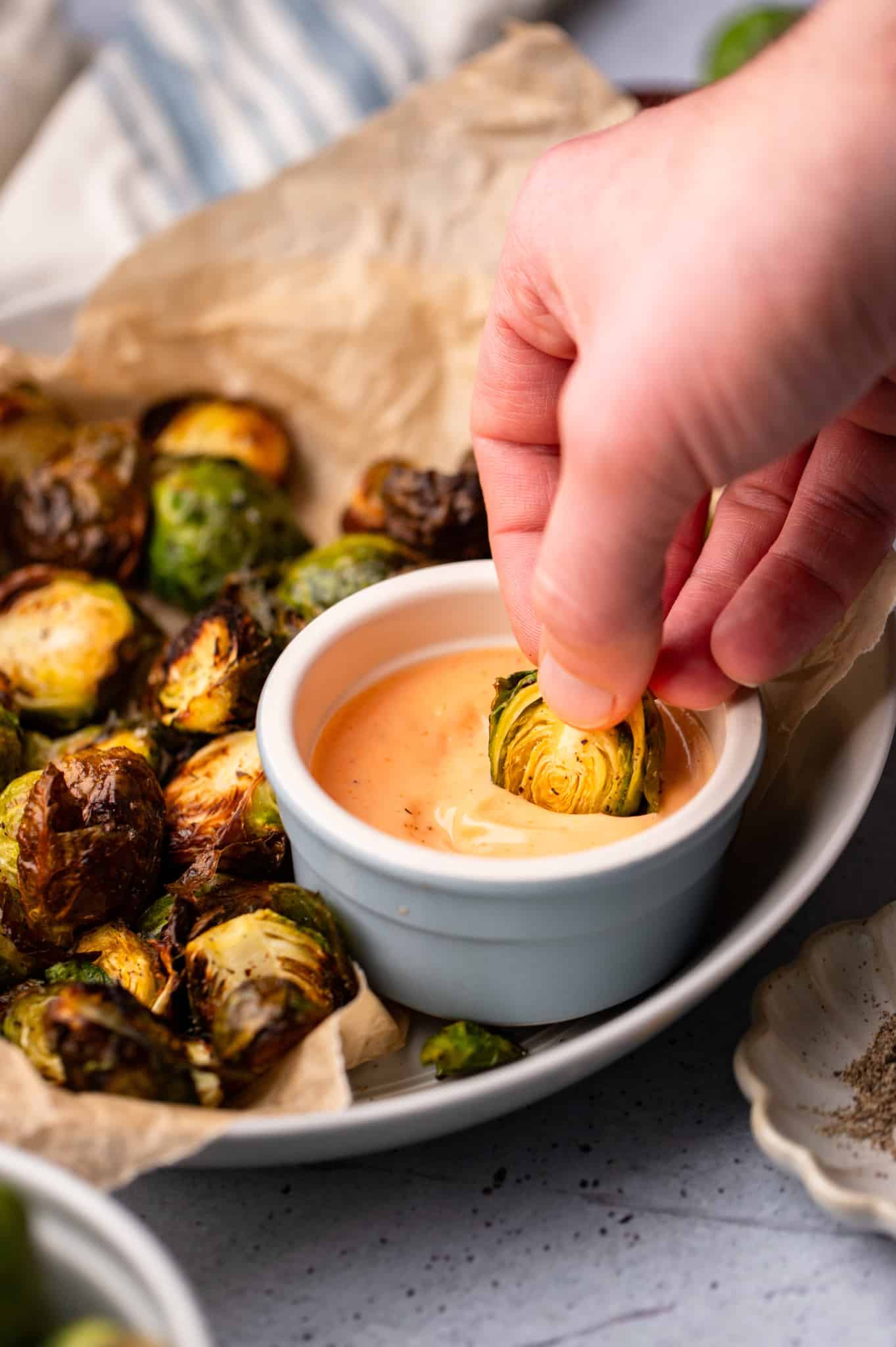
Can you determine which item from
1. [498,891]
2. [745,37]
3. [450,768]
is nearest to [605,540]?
[498,891]

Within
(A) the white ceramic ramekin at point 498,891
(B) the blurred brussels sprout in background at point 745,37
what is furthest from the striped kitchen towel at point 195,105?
(A) the white ceramic ramekin at point 498,891

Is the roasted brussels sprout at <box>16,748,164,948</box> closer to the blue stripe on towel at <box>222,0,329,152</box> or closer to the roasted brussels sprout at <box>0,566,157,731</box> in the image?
the roasted brussels sprout at <box>0,566,157,731</box>

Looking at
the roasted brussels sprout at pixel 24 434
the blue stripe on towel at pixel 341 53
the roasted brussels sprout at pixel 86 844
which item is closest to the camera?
the roasted brussels sprout at pixel 86 844

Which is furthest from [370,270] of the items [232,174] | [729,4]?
[729,4]

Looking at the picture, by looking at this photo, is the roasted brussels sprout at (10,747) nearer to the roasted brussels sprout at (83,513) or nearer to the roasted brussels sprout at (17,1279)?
the roasted brussels sprout at (83,513)

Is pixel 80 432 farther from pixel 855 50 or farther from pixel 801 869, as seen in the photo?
pixel 855 50

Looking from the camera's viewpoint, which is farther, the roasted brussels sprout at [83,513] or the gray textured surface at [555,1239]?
the roasted brussels sprout at [83,513]

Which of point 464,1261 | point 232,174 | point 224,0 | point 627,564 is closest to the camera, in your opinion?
point 627,564
